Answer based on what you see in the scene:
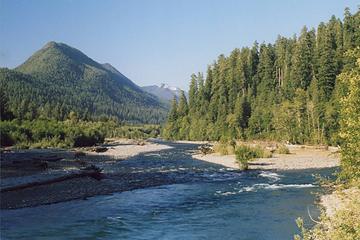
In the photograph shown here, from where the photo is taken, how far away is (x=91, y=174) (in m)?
36.5

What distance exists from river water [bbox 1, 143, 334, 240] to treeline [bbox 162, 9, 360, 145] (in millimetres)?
43894

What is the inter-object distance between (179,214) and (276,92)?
87.5m

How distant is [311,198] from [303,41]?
3204 inches

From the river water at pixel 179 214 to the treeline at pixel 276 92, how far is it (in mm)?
43894

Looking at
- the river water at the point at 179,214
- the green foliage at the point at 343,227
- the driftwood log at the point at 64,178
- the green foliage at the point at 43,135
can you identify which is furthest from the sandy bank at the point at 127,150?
the green foliage at the point at 343,227

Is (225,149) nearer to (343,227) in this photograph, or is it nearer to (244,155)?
(244,155)

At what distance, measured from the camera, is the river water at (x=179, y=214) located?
19.2 metres

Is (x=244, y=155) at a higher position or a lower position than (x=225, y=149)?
lower

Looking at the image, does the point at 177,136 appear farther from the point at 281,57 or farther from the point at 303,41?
the point at 303,41

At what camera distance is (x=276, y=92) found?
105688 millimetres

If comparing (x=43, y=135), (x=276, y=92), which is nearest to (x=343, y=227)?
(x=43, y=135)

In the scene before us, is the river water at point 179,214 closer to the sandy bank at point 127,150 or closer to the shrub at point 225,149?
the shrub at point 225,149

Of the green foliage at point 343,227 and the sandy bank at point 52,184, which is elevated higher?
the green foliage at point 343,227

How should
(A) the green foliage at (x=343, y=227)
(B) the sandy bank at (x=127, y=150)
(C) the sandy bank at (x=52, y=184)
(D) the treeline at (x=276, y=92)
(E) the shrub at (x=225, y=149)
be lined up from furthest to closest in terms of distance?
(D) the treeline at (x=276, y=92)
(B) the sandy bank at (x=127, y=150)
(E) the shrub at (x=225, y=149)
(C) the sandy bank at (x=52, y=184)
(A) the green foliage at (x=343, y=227)
